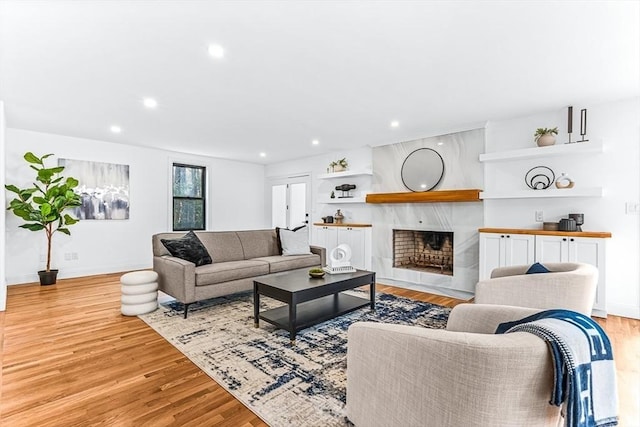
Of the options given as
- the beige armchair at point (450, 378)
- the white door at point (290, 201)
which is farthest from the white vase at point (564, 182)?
the white door at point (290, 201)

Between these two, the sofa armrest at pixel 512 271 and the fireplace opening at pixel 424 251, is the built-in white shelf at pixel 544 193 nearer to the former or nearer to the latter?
the fireplace opening at pixel 424 251

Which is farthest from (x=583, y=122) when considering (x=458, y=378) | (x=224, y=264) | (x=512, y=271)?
(x=224, y=264)

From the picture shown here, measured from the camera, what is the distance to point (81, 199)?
524 centimetres

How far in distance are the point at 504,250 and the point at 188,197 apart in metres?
5.90

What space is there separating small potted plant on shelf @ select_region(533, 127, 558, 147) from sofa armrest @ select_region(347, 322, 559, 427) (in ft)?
12.0

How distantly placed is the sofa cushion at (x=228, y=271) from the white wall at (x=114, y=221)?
290cm

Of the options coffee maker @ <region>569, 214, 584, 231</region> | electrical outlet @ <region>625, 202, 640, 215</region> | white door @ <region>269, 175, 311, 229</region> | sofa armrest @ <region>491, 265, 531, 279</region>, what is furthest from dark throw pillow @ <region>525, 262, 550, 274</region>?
white door @ <region>269, 175, 311, 229</region>

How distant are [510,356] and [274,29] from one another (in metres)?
2.23

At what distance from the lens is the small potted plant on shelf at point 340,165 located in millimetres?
6043

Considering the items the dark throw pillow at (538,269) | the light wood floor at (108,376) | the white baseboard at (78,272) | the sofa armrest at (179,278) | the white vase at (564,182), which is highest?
the white vase at (564,182)

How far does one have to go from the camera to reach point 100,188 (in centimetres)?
545

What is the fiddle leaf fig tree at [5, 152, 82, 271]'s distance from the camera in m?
4.38

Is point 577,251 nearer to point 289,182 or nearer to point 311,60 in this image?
point 311,60

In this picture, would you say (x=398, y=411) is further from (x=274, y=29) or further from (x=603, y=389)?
(x=274, y=29)
